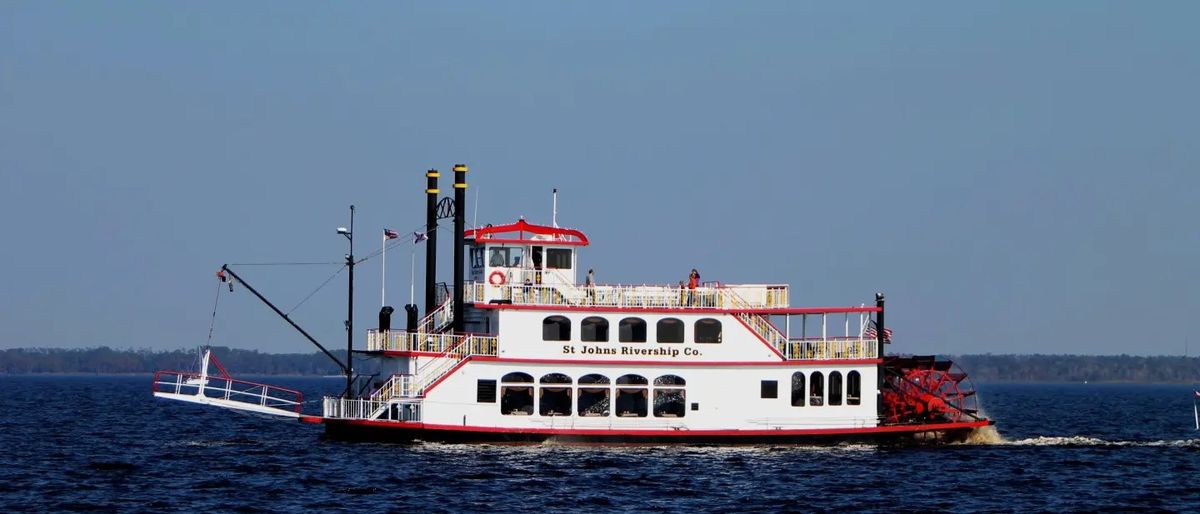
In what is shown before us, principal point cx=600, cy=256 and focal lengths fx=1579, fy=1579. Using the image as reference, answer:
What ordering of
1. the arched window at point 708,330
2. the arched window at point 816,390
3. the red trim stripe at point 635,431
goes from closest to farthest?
the red trim stripe at point 635,431
the arched window at point 708,330
the arched window at point 816,390

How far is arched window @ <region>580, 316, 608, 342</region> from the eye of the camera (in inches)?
1704

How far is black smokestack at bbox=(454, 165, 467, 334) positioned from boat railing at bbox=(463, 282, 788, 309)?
3.07 ft

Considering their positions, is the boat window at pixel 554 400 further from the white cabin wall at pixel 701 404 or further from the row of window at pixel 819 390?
the row of window at pixel 819 390

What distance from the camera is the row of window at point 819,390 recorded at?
43969 mm

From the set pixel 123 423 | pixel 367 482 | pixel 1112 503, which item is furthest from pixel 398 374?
pixel 123 423

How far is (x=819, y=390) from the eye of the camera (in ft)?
145

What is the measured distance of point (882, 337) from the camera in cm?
4488

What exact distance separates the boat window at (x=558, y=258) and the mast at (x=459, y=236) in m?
2.48

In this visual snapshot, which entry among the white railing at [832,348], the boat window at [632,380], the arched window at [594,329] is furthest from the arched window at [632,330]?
the white railing at [832,348]

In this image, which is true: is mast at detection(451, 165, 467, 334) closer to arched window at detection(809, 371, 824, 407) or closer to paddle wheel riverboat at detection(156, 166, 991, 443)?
paddle wheel riverboat at detection(156, 166, 991, 443)

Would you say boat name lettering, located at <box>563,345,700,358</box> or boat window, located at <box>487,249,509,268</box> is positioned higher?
boat window, located at <box>487,249,509,268</box>

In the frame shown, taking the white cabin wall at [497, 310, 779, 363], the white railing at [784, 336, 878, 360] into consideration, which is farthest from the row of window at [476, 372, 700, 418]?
the white railing at [784, 336, 878, 360]

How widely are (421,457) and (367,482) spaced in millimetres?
4378

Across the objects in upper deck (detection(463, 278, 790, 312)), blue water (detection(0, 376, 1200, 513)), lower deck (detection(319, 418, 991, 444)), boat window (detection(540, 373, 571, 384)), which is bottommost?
blue water (detection(0, 376, 1200, 513))
